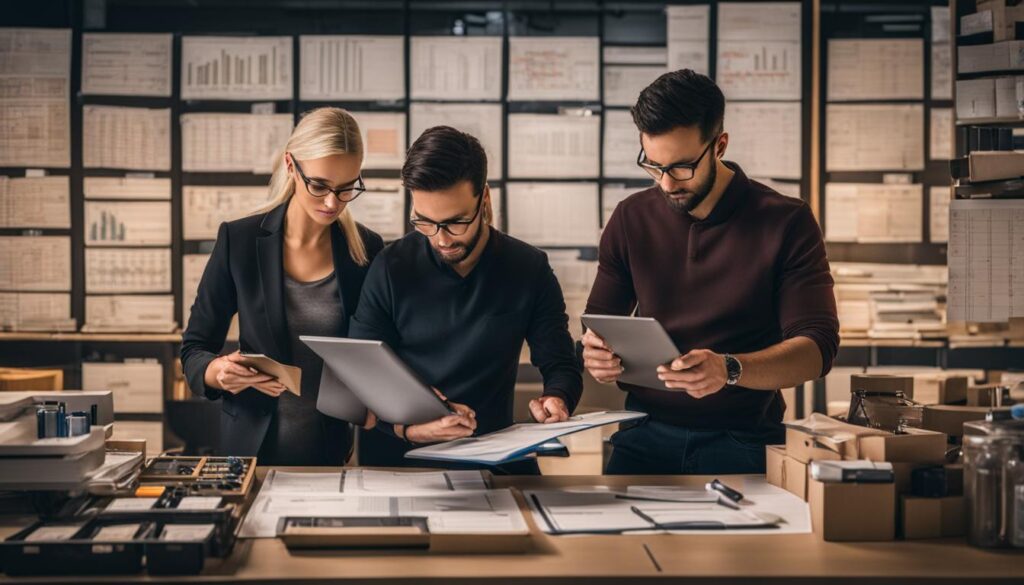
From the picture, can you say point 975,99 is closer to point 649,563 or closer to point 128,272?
point 649,563

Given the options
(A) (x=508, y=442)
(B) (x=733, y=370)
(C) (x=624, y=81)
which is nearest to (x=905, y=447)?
(B) (x=733, y=370)

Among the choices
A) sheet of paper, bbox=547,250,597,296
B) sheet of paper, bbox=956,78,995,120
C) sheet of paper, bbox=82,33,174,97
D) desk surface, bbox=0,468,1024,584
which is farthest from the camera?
sheet of paper, bbox=547,250,597,296

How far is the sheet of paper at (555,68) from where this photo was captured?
5812 mm

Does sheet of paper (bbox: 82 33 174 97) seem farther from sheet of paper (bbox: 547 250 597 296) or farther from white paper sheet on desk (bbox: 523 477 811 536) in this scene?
white paper sheet on desk (bbox: 523 477 811 536)

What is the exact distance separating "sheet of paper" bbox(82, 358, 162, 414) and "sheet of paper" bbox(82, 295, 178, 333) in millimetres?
213

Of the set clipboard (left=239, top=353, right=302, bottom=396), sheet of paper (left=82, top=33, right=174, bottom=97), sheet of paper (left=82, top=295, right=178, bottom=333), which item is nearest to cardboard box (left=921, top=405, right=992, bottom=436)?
clipboard (left=239, top=353, right=302, bottom=396)

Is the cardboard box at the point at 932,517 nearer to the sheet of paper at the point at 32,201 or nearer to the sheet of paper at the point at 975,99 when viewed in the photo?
the sheet of paper at the point at 975,99

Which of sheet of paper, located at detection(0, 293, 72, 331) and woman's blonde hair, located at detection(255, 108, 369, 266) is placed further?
sheet of paper, located at detection(0, 293, 72, 331)

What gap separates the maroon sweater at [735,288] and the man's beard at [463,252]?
43cm

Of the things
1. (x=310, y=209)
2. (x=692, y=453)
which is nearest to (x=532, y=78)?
(x=310, y=209)

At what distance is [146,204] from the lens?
5824 millimetres

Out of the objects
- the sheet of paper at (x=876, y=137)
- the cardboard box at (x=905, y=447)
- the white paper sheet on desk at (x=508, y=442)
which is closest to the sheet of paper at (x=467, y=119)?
the sheet of paper at (x=876, y=137)

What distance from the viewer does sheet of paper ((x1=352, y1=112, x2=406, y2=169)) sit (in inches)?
228

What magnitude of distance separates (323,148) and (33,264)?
3.75m
